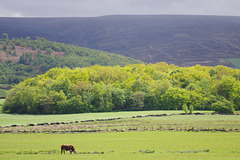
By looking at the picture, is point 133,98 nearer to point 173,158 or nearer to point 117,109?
point 117,109

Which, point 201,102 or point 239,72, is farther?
point 239,72

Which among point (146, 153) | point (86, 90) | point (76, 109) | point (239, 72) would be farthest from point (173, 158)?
point (239, 72)

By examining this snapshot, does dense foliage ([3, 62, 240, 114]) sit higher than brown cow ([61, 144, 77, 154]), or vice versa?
brown cow ([61, 144, 77, 154])

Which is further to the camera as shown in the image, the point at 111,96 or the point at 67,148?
the point at 111,96

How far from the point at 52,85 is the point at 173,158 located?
10727cm

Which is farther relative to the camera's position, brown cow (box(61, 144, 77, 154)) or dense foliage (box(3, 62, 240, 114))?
dense foliage (box(3, 62, 240, 114))

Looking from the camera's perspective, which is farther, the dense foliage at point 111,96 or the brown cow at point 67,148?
the dense foliage at point 111,96

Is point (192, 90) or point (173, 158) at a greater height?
point (173, 158)

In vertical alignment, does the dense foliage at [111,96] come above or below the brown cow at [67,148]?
below

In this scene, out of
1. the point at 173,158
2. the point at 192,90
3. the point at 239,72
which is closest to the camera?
the point at 173,158

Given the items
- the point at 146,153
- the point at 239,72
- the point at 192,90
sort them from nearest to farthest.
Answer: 1. the point at 146,153
2. the point at 192,90
3. the point at 239,72

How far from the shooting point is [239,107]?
117 metres

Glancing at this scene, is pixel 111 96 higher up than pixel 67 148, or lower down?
lower down

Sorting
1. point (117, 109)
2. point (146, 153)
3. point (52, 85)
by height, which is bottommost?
point (117, 109)
